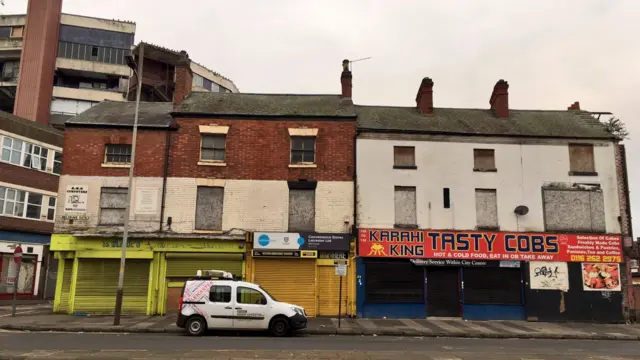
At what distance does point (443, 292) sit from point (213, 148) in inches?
480

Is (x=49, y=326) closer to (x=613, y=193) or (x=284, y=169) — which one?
(x=284, y=169)

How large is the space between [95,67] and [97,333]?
125ft

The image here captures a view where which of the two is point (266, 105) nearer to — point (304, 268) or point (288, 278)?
point (304, 268)

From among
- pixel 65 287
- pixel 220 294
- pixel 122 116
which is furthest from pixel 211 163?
pixel 65 287

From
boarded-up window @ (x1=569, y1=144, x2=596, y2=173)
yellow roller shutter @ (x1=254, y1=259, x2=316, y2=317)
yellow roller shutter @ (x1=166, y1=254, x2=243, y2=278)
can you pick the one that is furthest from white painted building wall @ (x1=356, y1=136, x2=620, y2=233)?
yellow roller shutter @ (x1=166, y1=254, x2=243, y2=278)

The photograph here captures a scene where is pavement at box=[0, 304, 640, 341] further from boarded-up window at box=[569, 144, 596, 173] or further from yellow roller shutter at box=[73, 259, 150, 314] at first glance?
boarded-up window at box=[569, 144, 596, 173]

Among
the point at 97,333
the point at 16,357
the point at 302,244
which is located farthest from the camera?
the point at 302,244

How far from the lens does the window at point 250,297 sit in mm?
15508

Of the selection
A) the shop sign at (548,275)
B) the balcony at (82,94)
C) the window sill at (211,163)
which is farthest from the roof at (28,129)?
the shop sign at (548,275)

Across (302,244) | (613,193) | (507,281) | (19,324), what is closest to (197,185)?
(302,244)

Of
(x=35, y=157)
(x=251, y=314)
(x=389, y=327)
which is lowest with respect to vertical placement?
(x=389, y=327)

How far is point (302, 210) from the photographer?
21.3 m

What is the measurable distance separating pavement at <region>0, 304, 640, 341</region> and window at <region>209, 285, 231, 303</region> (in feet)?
6.40

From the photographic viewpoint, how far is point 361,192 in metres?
21.5
